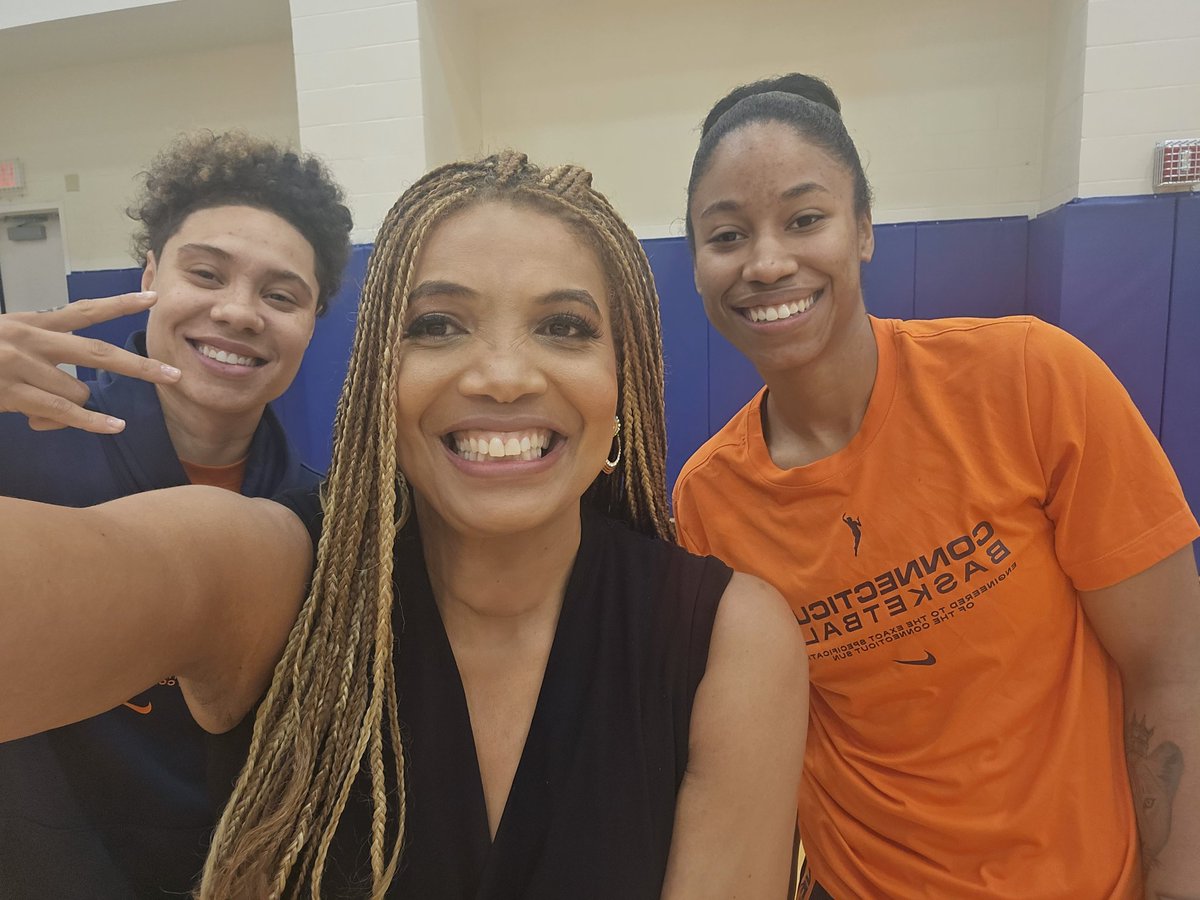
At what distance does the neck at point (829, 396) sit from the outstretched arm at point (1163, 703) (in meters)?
0.50

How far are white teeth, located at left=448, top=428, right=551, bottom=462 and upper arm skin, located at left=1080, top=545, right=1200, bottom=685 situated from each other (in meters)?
1.00

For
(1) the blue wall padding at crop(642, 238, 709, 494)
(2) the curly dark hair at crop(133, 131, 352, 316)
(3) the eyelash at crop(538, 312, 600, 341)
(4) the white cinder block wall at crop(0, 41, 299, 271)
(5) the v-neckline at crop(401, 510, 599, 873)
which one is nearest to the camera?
(5) the v-neckline at crop(401, 510, 599, 873)

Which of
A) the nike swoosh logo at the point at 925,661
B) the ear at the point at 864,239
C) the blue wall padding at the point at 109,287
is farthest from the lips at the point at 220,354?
the blue wall padding at the point at 109,287

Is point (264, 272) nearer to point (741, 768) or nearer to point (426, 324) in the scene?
point (426, 324)

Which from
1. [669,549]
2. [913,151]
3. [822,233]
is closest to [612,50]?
[913,151]

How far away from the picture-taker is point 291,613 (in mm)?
876

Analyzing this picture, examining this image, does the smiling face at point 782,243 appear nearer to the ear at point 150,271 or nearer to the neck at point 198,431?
the neck at point 198,431

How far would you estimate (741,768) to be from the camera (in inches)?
35.5

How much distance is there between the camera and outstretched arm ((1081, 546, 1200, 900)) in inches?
44.7

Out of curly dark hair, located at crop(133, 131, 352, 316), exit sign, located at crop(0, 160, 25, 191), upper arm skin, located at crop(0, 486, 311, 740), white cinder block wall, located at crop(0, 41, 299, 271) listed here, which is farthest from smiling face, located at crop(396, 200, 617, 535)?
exit sign, located at crop(0, 160, 25, 191)

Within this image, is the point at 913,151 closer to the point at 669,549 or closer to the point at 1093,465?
the point at 1093,465

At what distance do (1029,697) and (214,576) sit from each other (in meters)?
1.28

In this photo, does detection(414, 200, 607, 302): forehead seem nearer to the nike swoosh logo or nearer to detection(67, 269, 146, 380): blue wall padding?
the nike swoosh logo

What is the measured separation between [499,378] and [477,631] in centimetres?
37
